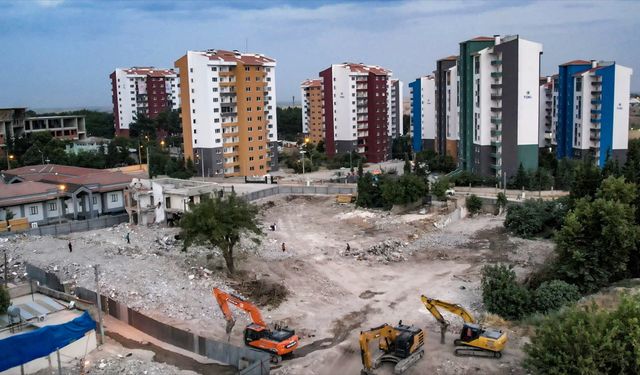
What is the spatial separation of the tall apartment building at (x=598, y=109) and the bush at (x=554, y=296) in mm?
37670

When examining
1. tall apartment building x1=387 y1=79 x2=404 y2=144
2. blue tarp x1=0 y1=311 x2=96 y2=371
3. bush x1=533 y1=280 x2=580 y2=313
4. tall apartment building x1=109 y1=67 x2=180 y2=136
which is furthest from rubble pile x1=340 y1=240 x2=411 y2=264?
tall apartment building x1=109 y1=67 x2=180 y2=136

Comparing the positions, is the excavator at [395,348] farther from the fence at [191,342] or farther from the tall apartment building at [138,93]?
the tall apartment building at [138,93]

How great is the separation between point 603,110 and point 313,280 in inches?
1747

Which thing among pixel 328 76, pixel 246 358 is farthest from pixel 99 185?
pixel 328 76

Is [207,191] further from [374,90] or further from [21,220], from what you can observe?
[374,90]

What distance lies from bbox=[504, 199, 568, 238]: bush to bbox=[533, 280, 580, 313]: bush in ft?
40.1

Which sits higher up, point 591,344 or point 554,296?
point 591,344

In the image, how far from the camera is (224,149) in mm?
62719

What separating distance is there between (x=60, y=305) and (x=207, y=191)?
1853cm

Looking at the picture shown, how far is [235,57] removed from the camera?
62.2 metres

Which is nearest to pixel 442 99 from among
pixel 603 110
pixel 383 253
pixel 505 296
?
pixel 603 110

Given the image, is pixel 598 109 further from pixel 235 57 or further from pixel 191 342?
pixel 191 342

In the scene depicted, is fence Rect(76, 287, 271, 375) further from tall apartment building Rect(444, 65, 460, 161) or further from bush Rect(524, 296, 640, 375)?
tall apartment building Rect(444, 65, 460, 161)

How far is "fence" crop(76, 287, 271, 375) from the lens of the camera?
1758 centimetres
